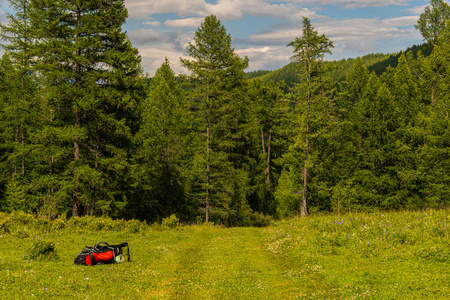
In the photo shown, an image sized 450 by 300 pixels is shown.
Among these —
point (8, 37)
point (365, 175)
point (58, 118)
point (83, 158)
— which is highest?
point (8, 37)

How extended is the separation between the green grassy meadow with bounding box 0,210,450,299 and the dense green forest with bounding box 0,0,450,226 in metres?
7.27

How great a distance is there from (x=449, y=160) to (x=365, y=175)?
869cm

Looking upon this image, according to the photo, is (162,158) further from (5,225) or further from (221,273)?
(221,273)

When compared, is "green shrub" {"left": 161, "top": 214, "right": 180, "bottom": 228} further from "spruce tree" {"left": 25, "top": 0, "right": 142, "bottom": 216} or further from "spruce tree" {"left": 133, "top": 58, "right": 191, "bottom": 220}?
"spruce tree" {"left": 133, "top": 58, "right": 191, "bottom": 220}

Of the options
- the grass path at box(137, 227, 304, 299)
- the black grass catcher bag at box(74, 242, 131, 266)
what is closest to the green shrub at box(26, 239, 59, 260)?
the black grass catcher bag at box(74, 242, 131, 266)

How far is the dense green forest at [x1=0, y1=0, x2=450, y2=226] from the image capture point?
20828 millimetres

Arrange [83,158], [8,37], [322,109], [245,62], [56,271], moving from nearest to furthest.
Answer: [56,271] < [83,158] < [8,37] < [322,109] < [245,62]

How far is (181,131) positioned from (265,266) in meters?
25.1

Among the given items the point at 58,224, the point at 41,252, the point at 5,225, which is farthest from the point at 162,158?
the point at 41,252

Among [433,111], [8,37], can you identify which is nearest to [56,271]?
[8,37]

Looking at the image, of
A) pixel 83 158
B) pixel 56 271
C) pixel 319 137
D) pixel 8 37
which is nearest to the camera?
pixel 56 271

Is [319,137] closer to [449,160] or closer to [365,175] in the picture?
[365,175]

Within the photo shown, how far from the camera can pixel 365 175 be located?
1436 inches

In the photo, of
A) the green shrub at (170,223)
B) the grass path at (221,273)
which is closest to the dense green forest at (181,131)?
the green shrub at (170,223)
